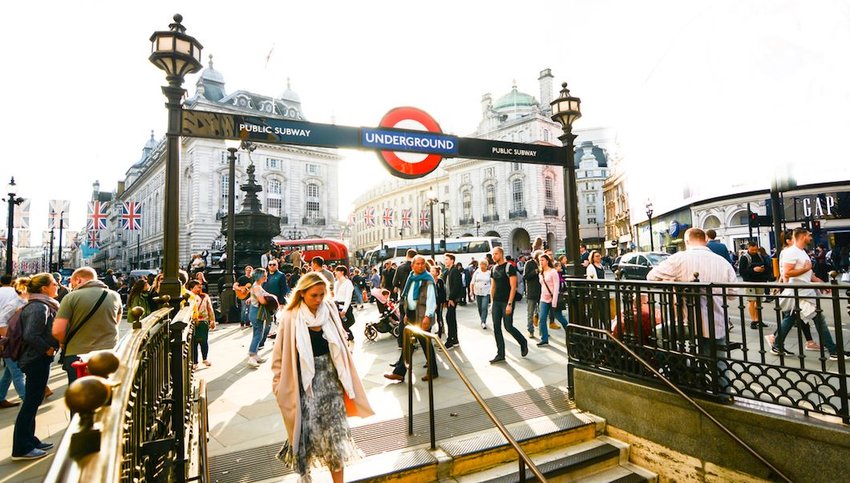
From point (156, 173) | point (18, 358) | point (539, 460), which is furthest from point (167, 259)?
point (156, 173)

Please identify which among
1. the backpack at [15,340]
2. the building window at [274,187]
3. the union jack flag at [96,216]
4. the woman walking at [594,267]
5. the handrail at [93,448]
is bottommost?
the backpack at [15,340]

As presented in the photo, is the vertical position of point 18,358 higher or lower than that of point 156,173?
lower

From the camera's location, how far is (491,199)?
6322cm

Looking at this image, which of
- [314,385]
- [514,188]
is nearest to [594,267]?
[314,385]

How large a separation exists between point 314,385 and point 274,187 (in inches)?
2367

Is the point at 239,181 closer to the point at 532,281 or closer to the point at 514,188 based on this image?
the point at 514,188

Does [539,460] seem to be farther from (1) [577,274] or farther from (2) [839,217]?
(2) [839,217]

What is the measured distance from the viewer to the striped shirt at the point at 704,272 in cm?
418

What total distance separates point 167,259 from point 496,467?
4248 millimetres

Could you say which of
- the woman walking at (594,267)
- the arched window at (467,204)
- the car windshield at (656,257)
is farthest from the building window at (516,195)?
the woman walking at (594,267)

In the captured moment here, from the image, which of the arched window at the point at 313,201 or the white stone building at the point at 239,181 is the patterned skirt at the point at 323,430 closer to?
the white stone building at the point at 239,181

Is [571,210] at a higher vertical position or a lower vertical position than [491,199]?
lower

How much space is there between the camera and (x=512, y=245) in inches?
2421

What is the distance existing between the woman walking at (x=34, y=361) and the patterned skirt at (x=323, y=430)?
3007mm
